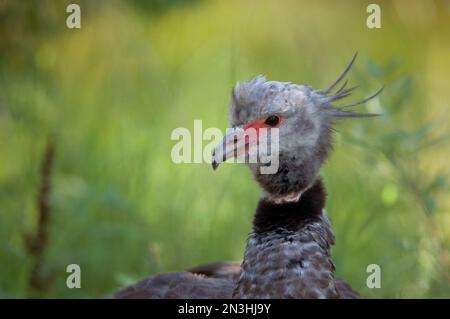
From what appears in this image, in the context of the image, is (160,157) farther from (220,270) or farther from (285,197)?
(285,197)

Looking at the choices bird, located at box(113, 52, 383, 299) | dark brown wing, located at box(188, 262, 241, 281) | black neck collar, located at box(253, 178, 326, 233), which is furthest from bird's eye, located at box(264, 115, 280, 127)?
dark brown wing, located at box(188, 262, 241, 281)

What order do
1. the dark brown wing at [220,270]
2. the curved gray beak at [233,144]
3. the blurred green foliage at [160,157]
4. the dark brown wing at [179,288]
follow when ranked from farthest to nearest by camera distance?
the blurred green foliage at [160,157] < the dark brown wing at [220,270] < the dark brown wing at [179,288] < the curved gray beak at [233,144]

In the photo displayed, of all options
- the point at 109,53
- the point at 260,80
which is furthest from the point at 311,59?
the point at 260,80

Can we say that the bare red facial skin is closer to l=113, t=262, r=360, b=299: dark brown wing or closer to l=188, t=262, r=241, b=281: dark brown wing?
l=113, t=262, r=360, b=299: dark brown wing

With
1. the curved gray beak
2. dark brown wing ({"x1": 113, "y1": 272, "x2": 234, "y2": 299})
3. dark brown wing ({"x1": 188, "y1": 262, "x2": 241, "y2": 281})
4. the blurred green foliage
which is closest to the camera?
the curved gray beak

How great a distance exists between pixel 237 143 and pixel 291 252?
36 centimetres

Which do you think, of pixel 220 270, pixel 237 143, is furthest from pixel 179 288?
pixel 237 143

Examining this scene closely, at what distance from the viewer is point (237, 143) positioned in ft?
9.16

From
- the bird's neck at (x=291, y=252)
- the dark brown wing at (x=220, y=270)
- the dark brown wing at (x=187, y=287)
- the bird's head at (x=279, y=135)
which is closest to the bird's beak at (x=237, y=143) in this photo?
the bird's head at (x=279, y=135)

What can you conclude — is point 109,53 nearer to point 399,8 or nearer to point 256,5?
point 256,5

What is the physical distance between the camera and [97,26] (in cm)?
513

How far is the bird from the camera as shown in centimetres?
280

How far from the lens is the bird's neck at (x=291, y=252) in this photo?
280 cm

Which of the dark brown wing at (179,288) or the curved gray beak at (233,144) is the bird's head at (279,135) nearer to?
the curved gray beak at (233,144)
